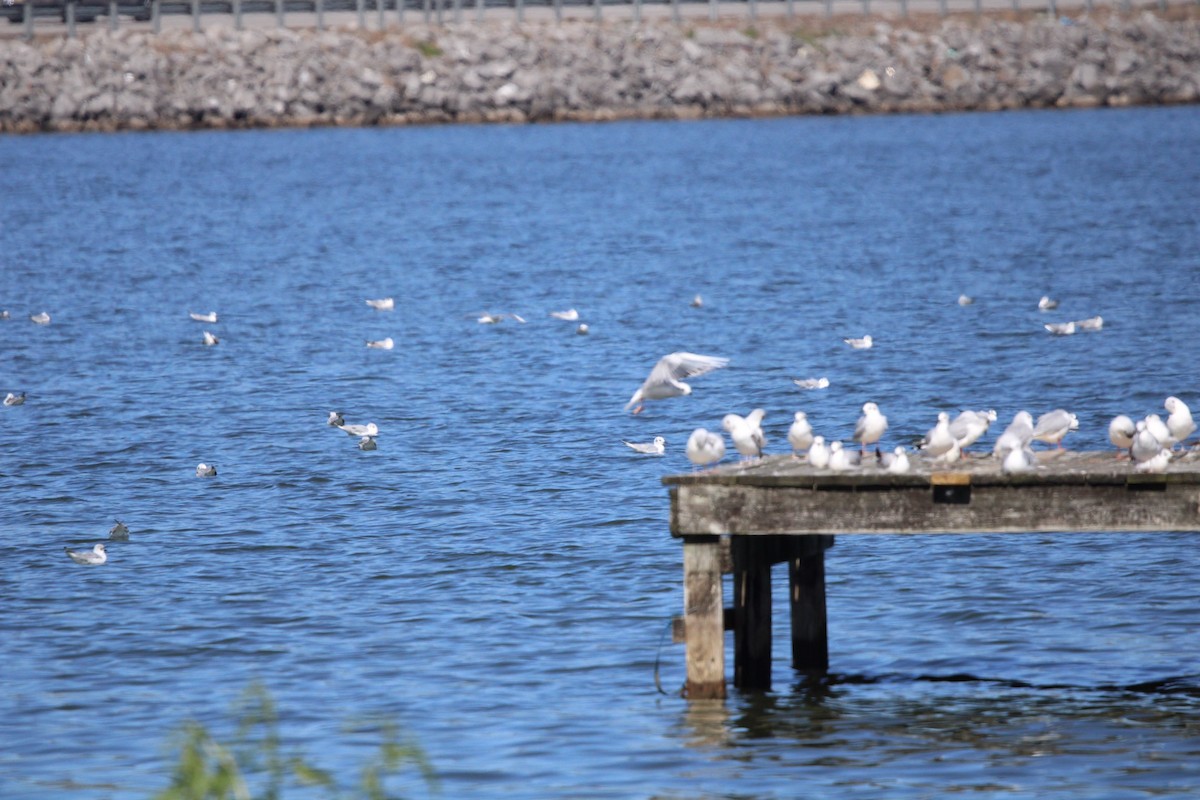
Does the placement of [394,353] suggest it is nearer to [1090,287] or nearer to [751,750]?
[1090,287]

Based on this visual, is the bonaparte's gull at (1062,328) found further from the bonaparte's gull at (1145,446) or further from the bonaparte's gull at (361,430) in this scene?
the bonaparte's gull at (1145,446)

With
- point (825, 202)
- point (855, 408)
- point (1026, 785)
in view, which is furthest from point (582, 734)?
point (825, 202)

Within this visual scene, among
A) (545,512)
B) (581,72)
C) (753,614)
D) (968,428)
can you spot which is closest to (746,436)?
(753,614)

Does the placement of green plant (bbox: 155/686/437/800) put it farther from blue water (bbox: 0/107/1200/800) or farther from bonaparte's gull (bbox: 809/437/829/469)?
bonaparte's gull (bbox: 809/437/829/469)

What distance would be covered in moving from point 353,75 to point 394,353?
202 feet

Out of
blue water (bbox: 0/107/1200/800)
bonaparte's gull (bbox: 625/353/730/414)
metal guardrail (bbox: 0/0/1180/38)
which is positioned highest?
metal guardrail (bbox: 0/0/1180/38)

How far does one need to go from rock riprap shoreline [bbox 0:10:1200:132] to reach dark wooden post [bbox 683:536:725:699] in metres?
77.4

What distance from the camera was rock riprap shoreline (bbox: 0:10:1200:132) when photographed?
284 feet

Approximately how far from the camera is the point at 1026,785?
991cm

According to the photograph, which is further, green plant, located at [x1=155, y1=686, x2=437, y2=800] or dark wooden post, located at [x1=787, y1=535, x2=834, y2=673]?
dark wooden post, located at [x1=787, y1=535, x2=834, y2=673]

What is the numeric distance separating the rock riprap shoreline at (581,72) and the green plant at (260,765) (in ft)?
255

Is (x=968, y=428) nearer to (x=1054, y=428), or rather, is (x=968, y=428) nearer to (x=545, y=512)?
(x=1054, y=428)

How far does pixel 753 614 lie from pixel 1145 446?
2.58 metres

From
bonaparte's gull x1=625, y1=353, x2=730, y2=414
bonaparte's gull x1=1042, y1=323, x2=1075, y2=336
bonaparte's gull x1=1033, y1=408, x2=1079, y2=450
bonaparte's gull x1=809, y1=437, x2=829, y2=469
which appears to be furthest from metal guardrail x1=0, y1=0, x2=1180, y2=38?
bonaparte's gull x1=809, y1=437, x2=829, y2=469
